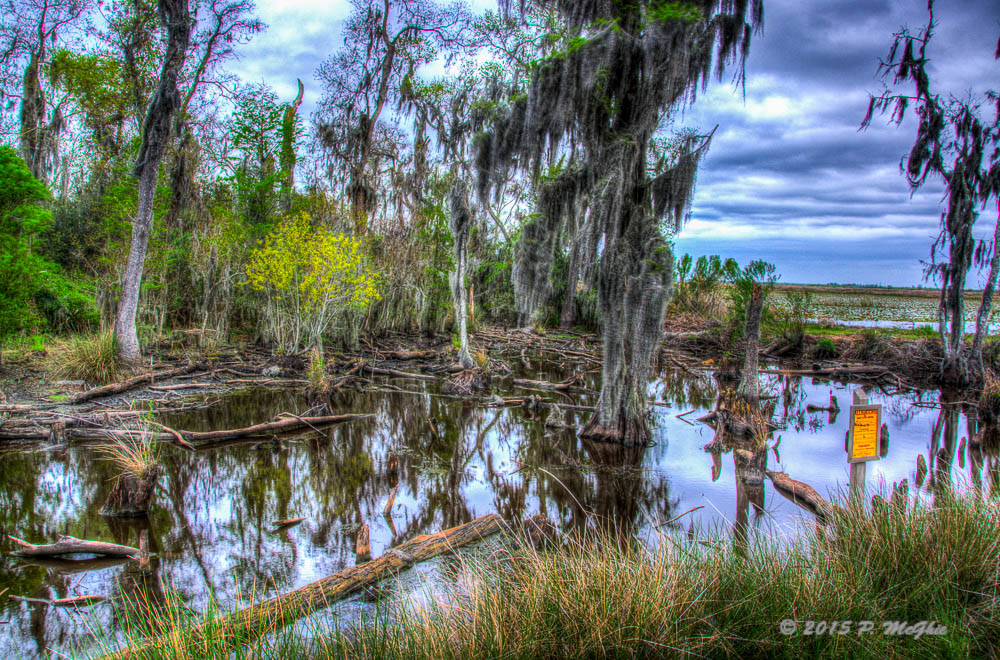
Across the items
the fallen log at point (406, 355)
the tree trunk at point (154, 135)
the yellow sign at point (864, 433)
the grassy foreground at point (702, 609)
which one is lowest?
the grassy foreground at point (702, 609)

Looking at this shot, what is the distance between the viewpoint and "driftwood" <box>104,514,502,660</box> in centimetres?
257

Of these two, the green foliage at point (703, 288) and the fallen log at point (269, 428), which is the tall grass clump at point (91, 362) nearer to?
the fallen log at point (269, 428)

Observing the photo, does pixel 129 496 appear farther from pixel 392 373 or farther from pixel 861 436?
pixel 392 373

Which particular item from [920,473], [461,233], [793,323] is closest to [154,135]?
[461,233]

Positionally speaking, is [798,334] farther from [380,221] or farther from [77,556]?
[77,556]

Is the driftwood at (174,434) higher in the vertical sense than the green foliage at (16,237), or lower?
lower

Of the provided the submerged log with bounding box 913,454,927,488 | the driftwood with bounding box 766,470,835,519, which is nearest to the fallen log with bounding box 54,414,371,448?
the driftwood with bounding box 766,470,835,519

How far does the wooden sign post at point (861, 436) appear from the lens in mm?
4930

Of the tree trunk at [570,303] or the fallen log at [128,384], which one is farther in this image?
the tree trunk at [570,303]

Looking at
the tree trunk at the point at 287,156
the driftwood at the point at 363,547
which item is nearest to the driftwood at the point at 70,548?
the driftwood at the point at 363,547

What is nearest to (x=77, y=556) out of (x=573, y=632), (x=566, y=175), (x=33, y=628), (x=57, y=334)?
(x=33, y=628)

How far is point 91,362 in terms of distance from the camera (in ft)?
40.7

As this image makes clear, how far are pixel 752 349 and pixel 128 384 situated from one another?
1421cm

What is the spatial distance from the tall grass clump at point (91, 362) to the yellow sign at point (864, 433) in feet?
48.0
